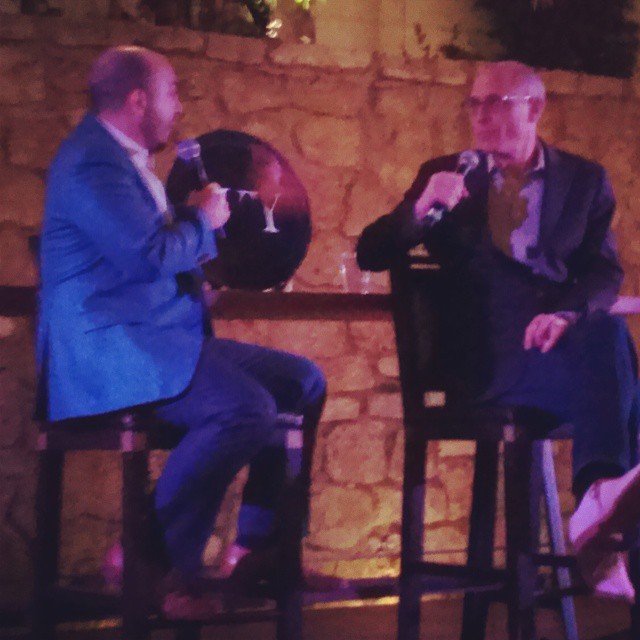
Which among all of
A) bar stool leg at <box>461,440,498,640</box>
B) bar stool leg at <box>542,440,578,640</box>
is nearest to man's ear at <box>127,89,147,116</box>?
bar stool leg at <box>461,440,498,640</box>

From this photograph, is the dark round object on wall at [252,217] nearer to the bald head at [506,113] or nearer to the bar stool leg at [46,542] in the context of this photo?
the bald head at [506,113]

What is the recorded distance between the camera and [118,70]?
203 centimetres

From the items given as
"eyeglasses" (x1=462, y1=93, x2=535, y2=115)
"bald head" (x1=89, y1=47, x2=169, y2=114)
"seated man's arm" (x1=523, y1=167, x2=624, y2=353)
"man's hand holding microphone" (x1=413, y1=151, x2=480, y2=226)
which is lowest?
"seated man's arm" (x1=523, y1=167, x2=624, y2=353)

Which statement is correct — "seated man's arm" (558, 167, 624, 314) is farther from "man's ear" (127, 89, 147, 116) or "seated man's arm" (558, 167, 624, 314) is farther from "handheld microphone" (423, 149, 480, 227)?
"man's ear" (127, 89, 147, 116)

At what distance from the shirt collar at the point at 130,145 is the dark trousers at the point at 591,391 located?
1003 millimetres

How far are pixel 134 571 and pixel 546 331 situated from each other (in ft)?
3.44

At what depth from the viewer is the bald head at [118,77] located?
2014 millimetres

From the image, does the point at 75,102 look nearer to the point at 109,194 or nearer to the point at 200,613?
the point at 109,194

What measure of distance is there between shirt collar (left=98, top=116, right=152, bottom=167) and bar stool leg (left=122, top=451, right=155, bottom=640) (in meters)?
0.71

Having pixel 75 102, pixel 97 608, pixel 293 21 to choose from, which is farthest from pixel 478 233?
pixel 293 21

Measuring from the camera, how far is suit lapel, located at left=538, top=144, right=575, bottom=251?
225 centimetres

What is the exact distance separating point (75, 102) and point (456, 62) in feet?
4.77

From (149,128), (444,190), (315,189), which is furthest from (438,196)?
(315,189)

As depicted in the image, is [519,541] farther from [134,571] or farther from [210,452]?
[134,571]
